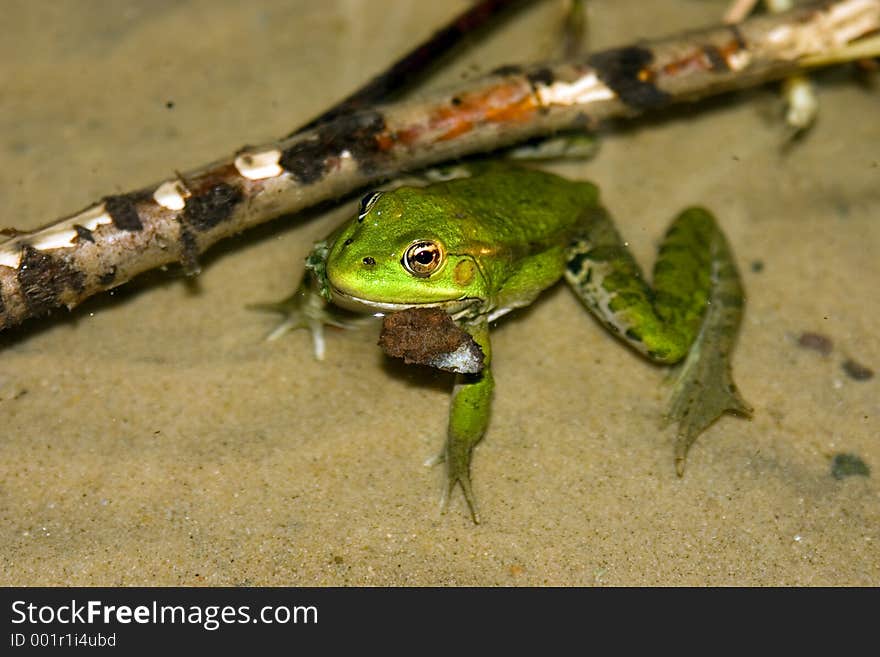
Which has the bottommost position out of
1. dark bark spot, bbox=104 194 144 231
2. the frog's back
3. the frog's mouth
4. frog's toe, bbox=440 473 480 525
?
frog's toe, bbox=440 473 480 525

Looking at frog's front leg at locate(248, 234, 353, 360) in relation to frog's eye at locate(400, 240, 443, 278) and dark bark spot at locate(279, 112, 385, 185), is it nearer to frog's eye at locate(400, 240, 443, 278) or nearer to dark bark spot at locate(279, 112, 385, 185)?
dark bark spot at locate(279, 112, 385, 185)

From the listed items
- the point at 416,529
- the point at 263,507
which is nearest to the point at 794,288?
the point at 416,529

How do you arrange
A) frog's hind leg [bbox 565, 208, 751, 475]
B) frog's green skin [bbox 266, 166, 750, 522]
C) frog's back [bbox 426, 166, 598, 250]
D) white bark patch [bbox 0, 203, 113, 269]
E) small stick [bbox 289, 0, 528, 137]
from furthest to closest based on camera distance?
small stick [bbox 289, 0, 528, 137], frog's hind leg [bbox 565, 208, 751, 475], frog's back [bbox 426, 166, 598, 250], frog's green skin [bbox 266, 166, 750, 522], white bark patch [bbox 0, 203, 113, 269]

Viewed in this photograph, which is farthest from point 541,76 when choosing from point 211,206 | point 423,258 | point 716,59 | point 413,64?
point 211,206

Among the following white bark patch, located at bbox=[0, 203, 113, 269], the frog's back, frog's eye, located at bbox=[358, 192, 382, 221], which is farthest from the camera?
the frog's back

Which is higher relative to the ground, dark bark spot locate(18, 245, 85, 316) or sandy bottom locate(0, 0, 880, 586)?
dark bark spot locate(18, 245, 85, 316)

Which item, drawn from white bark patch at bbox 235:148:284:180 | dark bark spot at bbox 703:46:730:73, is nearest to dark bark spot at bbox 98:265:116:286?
white bark patch at bbox 235:148:284:180

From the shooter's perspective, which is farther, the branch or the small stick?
the small stick
